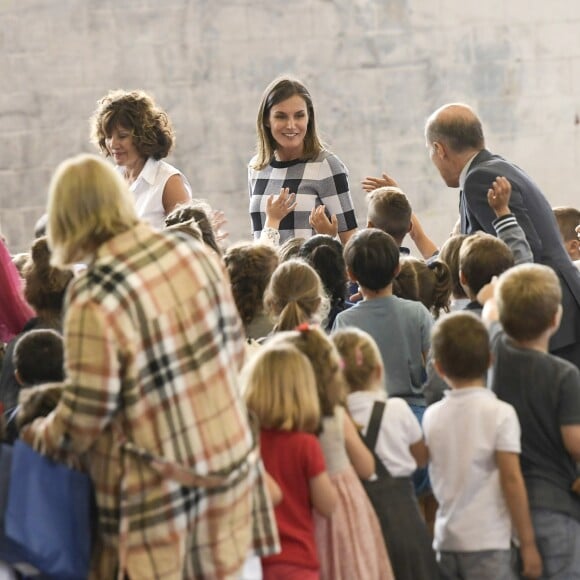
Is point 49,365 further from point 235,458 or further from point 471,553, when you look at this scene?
point 471,553

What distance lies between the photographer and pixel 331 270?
4.21 metres

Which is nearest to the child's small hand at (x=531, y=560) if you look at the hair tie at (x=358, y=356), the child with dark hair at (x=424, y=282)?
the hair tie at (x=358, y=356)

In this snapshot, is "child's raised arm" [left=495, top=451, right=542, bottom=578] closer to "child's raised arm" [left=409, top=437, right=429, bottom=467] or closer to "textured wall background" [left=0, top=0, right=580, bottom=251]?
"child's raised arm" [left=409, top=437, right=429, bottom=467]

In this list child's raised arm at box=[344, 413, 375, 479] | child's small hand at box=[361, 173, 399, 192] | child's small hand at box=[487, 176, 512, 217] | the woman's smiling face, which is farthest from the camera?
child's small hand at box=[361, 173, 399, 192]

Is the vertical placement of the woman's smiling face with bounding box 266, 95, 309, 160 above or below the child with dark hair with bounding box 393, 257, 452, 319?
above

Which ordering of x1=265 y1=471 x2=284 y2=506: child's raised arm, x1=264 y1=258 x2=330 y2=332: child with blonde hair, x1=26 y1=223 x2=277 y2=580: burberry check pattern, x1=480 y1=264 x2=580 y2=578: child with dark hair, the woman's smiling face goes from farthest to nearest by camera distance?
1. the woman's smiling face
2. x1=264 y1=258 x2=330 y2=332: child with blonde hair
3. x1=480 y1=264 x2=580 y2=578: child with dark hair
4. x1=265 y1=471 x2=284 y2=506: child's raised arm
5. x1=26 y1=223 x2=277 y2=580: burberry check pattern

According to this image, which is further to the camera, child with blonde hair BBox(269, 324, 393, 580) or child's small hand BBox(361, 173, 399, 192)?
child's small hand BBox(361, 173, 399, 192)

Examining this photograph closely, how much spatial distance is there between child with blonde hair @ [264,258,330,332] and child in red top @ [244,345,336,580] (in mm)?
597

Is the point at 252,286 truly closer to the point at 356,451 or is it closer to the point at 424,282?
the point at 424,282

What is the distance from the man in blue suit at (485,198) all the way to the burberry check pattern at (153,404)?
1.86 metres

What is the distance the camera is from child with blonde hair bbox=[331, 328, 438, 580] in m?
3.34

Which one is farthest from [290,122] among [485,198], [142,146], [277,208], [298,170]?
[485,198]

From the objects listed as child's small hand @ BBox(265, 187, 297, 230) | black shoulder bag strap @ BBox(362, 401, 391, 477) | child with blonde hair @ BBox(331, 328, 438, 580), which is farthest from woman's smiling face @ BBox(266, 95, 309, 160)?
black shoulder bag strap @ BBox(362, 401, 391, 477)

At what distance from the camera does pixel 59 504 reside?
2.68 meters
